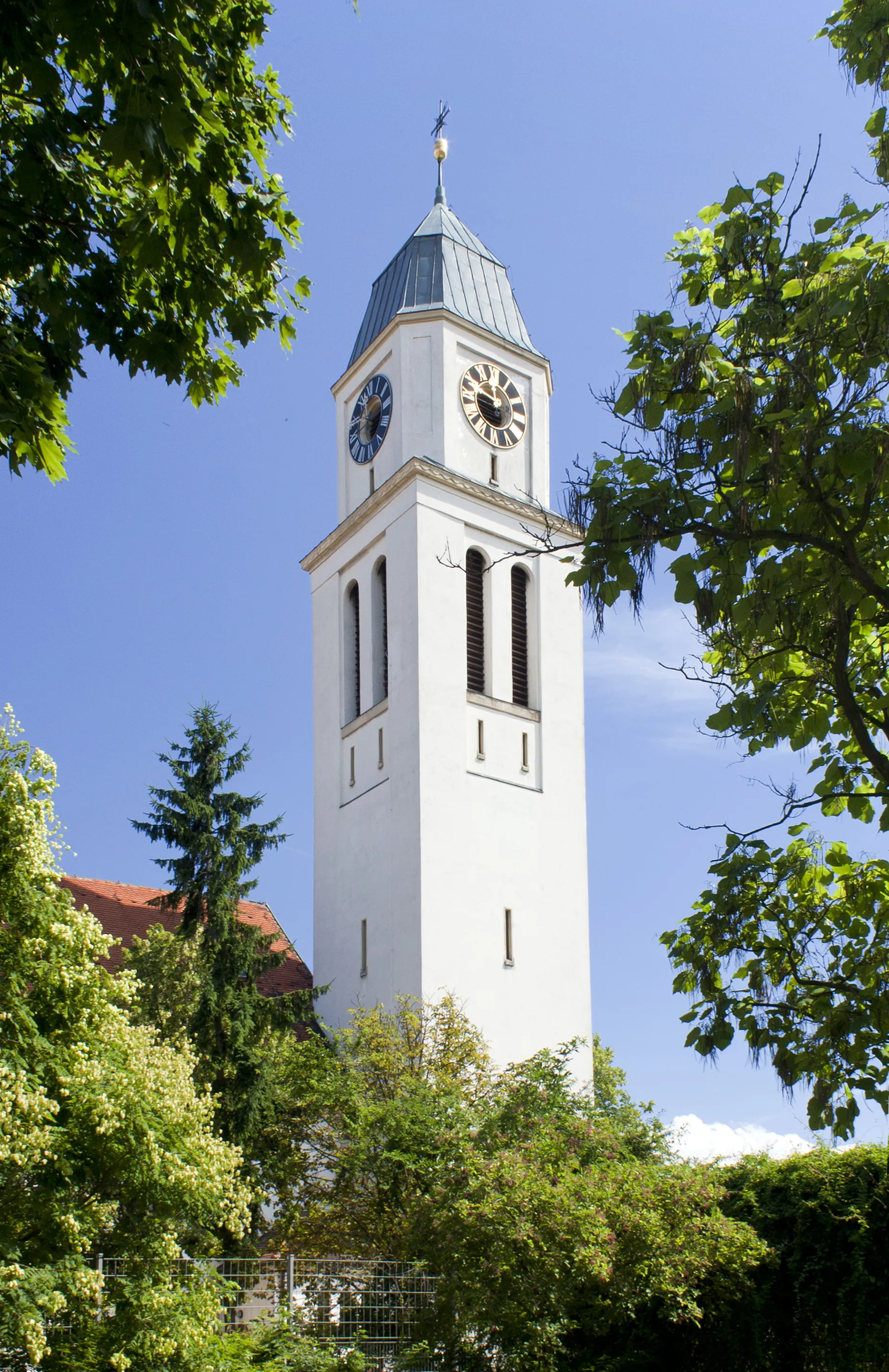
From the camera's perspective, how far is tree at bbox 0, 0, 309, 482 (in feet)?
18.8

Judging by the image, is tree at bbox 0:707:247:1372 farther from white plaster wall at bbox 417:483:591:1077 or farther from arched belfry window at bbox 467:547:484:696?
arched belfry window at bbox 467:547:484:696

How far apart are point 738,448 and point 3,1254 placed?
9442mm

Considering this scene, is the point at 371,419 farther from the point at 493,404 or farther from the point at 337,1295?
the point at 337,1295

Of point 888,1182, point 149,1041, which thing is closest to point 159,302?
point 149,1041

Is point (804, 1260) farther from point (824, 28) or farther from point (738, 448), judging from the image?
point (824, 28)

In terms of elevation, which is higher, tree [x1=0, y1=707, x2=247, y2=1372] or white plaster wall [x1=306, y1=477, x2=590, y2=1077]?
white plaster wall [x1=306, y1=477, x2=590, y2=1077]

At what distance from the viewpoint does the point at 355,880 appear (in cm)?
3117

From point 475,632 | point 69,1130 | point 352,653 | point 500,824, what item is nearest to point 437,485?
point 475,632

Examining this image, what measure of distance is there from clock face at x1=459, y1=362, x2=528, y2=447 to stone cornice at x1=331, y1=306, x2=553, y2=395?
2.26ft

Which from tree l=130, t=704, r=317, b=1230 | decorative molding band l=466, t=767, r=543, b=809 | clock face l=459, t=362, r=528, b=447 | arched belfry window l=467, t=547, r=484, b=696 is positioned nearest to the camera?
tree l=130, t=704, r=317, b=1230

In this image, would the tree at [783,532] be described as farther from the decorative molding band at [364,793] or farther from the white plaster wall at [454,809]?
the decorative molding band at [364,793]

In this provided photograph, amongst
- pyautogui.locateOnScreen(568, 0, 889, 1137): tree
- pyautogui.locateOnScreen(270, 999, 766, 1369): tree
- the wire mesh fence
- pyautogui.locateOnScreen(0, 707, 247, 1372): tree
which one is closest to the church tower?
pyautogui.locateOnScreen(270, 999, 766, 1369): tree

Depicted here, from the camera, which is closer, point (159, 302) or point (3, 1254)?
point (159, 302)

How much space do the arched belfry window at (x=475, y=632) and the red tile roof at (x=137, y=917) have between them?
7542 mm
